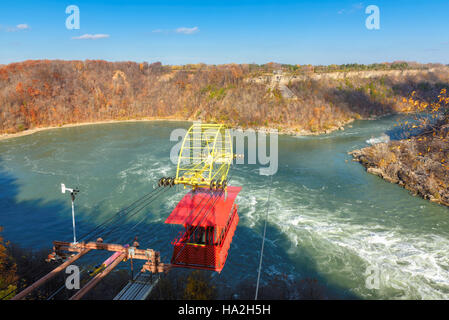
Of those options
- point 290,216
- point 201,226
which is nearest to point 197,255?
point 201,226

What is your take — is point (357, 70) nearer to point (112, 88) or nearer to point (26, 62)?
point (112, 88)

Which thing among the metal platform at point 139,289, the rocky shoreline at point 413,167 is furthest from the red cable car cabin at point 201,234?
the rocky shoreline at point 413,167

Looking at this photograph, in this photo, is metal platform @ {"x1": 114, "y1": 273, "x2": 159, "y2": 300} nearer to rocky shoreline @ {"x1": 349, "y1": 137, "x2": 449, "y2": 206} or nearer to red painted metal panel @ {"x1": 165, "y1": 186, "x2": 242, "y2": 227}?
red painted metal panel @ {"x1": 165, "y1": 186, "x2": 242, "y2": 227}

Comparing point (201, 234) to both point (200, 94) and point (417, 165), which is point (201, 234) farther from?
point (200, 94)

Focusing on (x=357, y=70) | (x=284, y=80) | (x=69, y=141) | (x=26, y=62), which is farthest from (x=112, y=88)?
(x=357, y=70)

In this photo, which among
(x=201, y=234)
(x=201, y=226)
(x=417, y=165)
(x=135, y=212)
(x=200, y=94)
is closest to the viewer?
(x=201, y=226)

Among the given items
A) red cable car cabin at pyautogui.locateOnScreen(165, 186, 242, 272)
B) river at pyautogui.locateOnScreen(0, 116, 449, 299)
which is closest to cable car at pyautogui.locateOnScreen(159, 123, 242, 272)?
red cable car cabin at pyautogui.locateOnScreen(165, 186, 242, 272)
